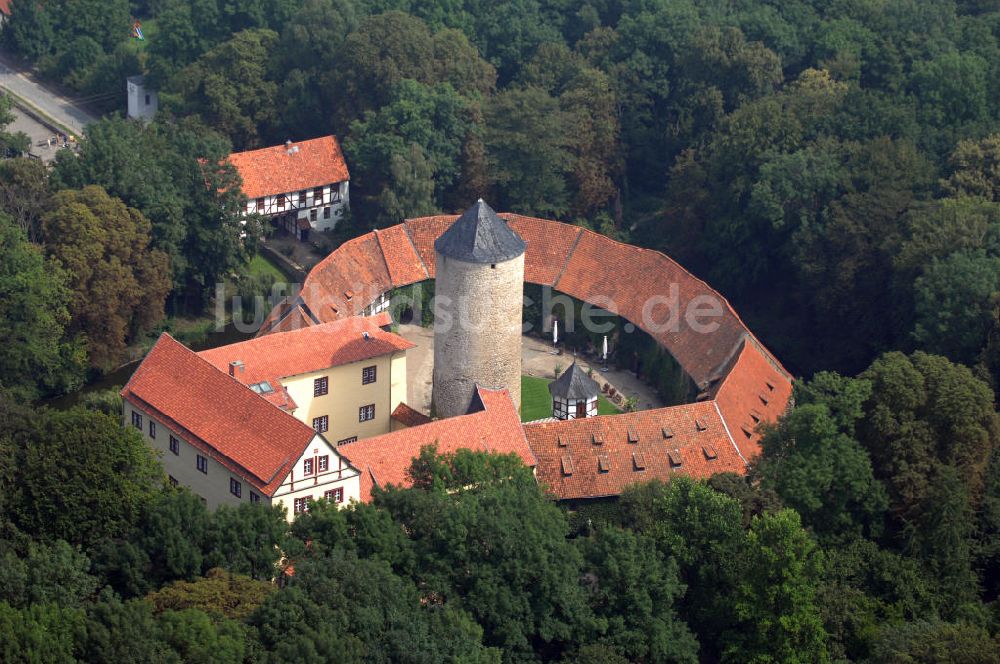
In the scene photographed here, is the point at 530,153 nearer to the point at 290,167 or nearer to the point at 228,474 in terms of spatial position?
the point at 290,167

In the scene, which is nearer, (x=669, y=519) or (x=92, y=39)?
(x=669, y=519)

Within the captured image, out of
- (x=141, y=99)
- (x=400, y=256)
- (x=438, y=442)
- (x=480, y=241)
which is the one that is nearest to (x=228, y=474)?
(x=438, y=442)

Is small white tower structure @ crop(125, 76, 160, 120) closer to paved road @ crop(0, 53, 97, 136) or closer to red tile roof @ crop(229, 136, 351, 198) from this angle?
paved road @ crop(0, 53, 97, 136)

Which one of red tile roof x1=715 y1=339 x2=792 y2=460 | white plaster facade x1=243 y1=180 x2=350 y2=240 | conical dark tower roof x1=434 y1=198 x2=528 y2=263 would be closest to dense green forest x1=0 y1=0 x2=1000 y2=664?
white plaster facade x1=243 y1=180 x2=350 y2=240

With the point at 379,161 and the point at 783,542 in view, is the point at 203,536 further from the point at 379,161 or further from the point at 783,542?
the point at 379,161

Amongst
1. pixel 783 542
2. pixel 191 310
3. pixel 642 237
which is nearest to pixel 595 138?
pixel 642 237

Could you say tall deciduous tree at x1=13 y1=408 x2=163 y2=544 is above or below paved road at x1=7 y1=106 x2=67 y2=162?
below
